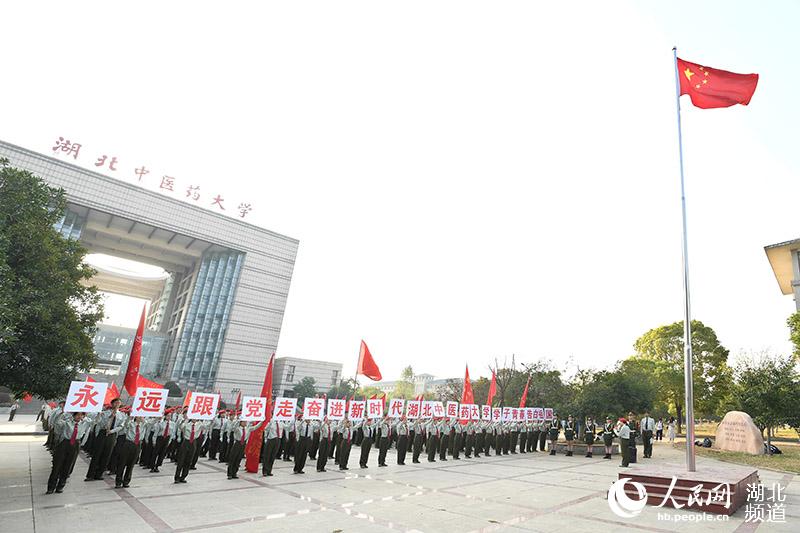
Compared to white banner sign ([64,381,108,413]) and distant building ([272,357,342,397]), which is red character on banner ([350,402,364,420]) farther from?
distant building ([272,357,342,397])

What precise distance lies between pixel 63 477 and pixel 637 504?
1049 centimetres

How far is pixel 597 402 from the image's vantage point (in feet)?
66.0

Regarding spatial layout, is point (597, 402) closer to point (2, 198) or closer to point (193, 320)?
point (2, 198)

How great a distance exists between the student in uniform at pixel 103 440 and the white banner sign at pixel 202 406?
4.86 feet

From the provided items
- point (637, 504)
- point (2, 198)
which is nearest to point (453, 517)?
point (637, 504)

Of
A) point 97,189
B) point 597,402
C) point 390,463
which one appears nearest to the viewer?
point 390,463

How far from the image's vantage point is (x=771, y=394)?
68.2 feet

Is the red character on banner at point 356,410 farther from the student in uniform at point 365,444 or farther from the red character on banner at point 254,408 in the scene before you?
the red character on banner at point 254,408

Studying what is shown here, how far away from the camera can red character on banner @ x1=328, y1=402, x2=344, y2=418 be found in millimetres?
12703

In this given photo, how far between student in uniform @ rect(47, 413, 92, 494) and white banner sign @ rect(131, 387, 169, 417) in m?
1.27

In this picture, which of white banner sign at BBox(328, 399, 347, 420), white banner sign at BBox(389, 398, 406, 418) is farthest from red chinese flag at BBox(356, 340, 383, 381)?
white banner sign at BBox(328, 399, 347, 420)

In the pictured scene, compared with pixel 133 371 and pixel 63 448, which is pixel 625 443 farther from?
pixel 63 448

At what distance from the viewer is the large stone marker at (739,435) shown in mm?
19625

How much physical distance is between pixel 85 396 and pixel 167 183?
40.4 m
